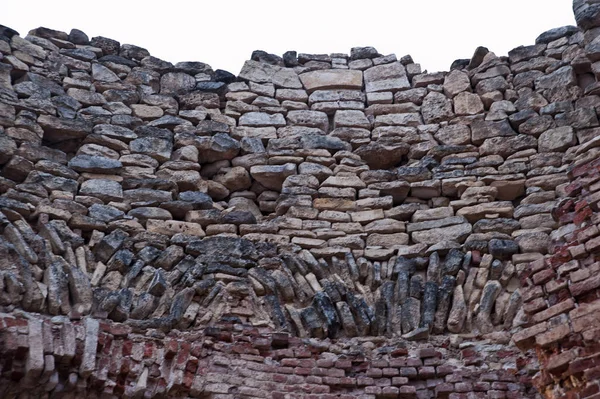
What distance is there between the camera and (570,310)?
4824 millimetres

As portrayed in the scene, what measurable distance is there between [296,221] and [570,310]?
10.2 feet

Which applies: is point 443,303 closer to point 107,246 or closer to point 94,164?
point 107,246

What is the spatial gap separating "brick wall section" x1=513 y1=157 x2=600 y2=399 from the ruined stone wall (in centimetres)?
2

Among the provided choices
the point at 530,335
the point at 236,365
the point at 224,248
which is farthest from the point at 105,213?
the point at 530,335

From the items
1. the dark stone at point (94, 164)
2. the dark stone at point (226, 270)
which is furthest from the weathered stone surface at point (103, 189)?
the dark stone at point (226, 270)

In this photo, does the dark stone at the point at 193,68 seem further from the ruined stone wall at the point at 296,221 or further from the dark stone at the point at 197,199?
the dark stone at the point at 197,199

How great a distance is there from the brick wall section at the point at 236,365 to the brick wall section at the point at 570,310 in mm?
1288

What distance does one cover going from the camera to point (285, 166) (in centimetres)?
793

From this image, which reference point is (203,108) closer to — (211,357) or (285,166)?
(285,166)

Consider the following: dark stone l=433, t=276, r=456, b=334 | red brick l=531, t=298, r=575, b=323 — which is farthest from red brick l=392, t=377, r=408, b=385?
red brick l=531, t=298, r=575, b=323

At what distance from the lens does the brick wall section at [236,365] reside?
5621 millimetres

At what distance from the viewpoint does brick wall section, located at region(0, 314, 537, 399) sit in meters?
5.62

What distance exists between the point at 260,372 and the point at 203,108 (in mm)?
3069

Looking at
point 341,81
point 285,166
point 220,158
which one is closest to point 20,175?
point 220,158
